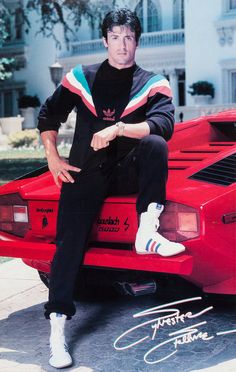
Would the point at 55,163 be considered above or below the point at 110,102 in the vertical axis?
below

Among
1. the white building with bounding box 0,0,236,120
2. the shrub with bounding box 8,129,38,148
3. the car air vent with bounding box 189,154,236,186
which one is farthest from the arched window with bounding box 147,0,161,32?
the car air vent with bounding box 189,154,236,186

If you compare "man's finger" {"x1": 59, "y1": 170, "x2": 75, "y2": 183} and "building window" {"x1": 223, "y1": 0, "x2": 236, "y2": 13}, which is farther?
"building window" {"x1": 223, "y1": 0, "x2": 236, "y2": 13}

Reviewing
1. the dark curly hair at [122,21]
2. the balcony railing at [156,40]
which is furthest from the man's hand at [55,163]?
the balcony railing at [156,40]

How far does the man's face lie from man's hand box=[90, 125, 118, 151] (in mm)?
421

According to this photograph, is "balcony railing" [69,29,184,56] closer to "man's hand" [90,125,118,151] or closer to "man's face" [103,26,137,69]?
"man's face" [103,26,137,69]

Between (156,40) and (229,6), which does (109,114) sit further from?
(156,40)

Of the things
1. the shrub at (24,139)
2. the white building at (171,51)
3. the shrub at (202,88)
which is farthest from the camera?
the white building at (171,51)

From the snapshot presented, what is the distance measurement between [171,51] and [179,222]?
2445cm

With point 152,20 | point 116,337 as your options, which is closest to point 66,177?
point 116,337

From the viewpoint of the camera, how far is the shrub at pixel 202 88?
23.9 metres

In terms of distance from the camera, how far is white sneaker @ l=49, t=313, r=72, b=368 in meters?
3.24

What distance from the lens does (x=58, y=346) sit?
10.8ft

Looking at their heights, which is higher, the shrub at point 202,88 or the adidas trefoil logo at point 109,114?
the adidas trefoil logo at point 109,114
